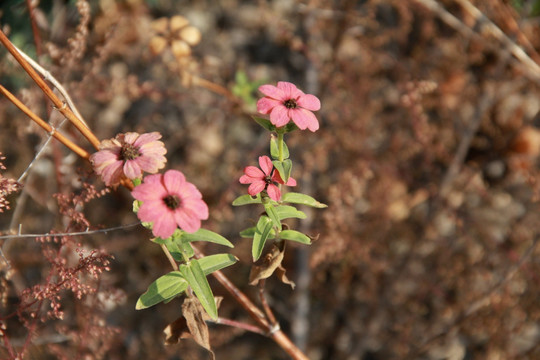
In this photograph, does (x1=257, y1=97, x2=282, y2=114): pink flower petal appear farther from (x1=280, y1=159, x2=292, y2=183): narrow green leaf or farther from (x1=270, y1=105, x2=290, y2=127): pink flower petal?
(x1=280, y1=159, x2=292, y2=183): narrow green leaf

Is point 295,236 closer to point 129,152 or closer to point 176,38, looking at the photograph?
point 129,152

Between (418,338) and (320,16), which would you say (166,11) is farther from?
(418,338)

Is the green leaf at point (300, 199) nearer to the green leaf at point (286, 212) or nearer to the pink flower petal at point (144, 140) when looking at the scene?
the green leaf at point (286, 212)

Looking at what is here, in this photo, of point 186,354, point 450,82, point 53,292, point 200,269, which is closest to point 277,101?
point 200,269

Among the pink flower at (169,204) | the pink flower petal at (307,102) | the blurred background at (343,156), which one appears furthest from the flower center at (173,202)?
the blurred background at (343,156)

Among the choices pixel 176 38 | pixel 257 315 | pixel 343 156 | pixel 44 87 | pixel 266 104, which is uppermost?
pixel 266 104

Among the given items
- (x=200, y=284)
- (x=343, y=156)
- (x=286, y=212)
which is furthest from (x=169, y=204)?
(x=343, y=156)

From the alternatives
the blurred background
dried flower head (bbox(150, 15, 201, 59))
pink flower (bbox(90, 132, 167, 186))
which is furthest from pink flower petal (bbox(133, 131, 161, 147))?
dried flower head (bbox(150, 15, 201, 59))
